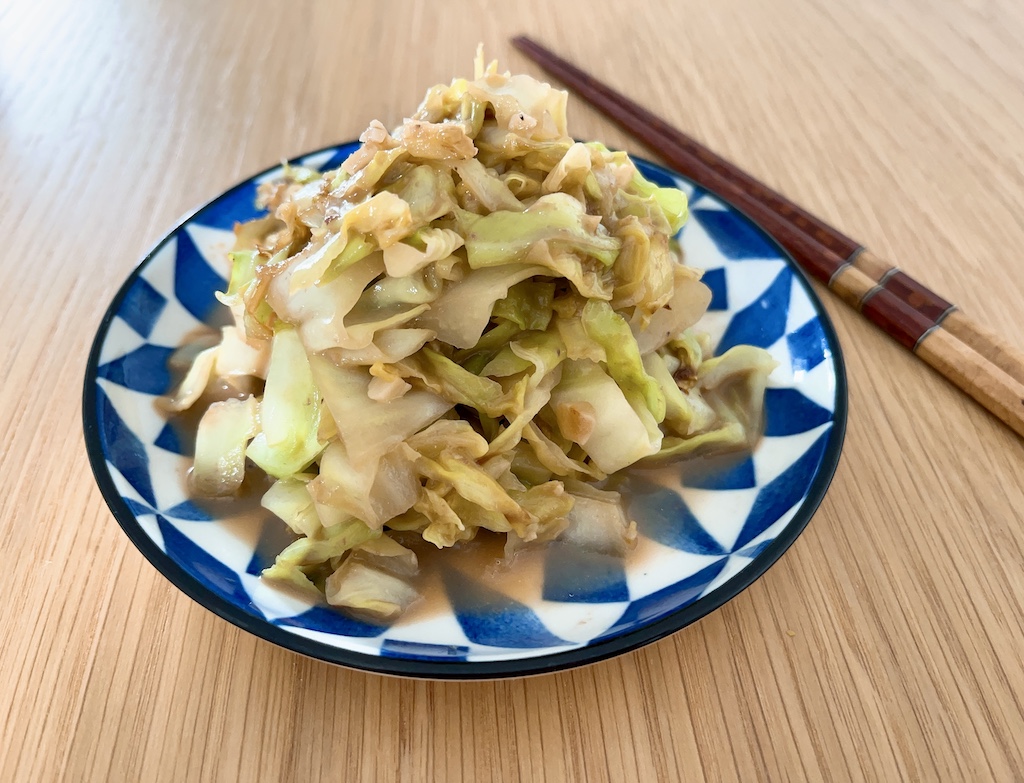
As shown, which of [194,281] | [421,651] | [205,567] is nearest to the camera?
[421,651]

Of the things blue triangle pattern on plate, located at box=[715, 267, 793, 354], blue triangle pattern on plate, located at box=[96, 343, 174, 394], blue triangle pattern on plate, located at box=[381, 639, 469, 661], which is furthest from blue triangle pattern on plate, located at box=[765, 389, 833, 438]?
blue triangle pattern on plate, located at box=[96, 343, 174, 394]

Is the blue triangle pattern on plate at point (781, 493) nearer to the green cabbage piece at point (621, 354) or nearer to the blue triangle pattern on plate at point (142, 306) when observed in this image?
the green cabbage piece at point (621, 354)

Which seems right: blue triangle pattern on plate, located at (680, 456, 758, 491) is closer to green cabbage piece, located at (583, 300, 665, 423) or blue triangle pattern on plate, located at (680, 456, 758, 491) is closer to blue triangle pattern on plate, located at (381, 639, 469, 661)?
green cabbage piece, located at (583, 300, 665, 423)

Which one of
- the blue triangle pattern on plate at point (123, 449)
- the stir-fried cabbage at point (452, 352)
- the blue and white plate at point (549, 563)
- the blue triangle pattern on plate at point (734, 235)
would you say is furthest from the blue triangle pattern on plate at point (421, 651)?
the blue triangle pattern on plate at point (734, 235)

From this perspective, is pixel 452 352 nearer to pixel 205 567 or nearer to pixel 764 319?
pixel 205 567

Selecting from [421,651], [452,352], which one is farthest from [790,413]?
[421,651]

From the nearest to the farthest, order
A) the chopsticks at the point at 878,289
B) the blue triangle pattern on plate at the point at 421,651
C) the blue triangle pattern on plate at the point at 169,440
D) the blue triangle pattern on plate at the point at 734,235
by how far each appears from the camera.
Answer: the blue triangle pattern on plate at the point at 421,651 → the blue triangle pattern on plate at the point at 169,440 → the chopsticks at the point at 878,289 → the blue triangle pattern on plate at the point at 734,235

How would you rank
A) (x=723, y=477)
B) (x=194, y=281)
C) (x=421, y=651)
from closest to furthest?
(x=421, y=651) → (x=723, y=477) → (x=194, y=281)
